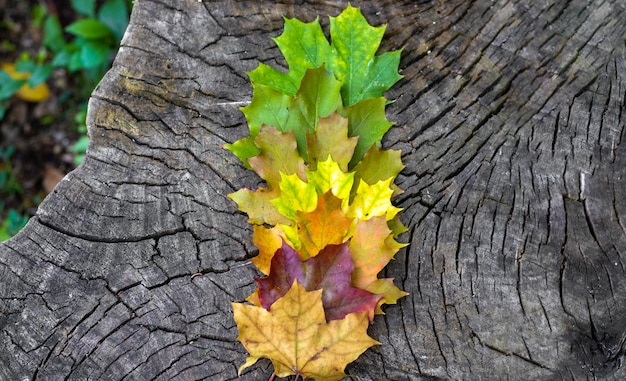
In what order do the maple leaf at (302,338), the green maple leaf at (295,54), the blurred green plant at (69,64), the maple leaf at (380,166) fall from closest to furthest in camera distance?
the maple leaf at (302,338) < the maple leaf at (380,166) < the green maple leaf at (295,54) < the blurred green plant at (69,64)

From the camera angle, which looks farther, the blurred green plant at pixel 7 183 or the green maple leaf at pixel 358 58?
the blurred green plant at pixel 7 183

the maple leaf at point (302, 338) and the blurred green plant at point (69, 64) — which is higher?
the blurred green plant at point (69, 64)

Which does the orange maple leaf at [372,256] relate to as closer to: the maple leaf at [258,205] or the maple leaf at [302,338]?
the maple leaf at [302,338]

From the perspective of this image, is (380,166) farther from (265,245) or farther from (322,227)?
(265,245)

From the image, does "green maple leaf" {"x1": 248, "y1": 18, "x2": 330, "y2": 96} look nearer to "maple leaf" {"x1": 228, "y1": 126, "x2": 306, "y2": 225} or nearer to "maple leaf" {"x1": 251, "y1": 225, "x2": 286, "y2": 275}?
"maple leaf" {"x1": 228, "y1": 126, "x2": 306, "y2": 225}

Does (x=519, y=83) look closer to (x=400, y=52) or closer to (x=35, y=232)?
(x=400, y=52)

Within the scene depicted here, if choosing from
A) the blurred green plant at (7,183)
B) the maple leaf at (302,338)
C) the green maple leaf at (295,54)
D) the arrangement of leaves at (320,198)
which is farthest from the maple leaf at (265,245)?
the blurred green plant at (7,183)

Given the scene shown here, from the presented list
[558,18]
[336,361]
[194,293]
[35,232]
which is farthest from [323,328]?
[558,18]
